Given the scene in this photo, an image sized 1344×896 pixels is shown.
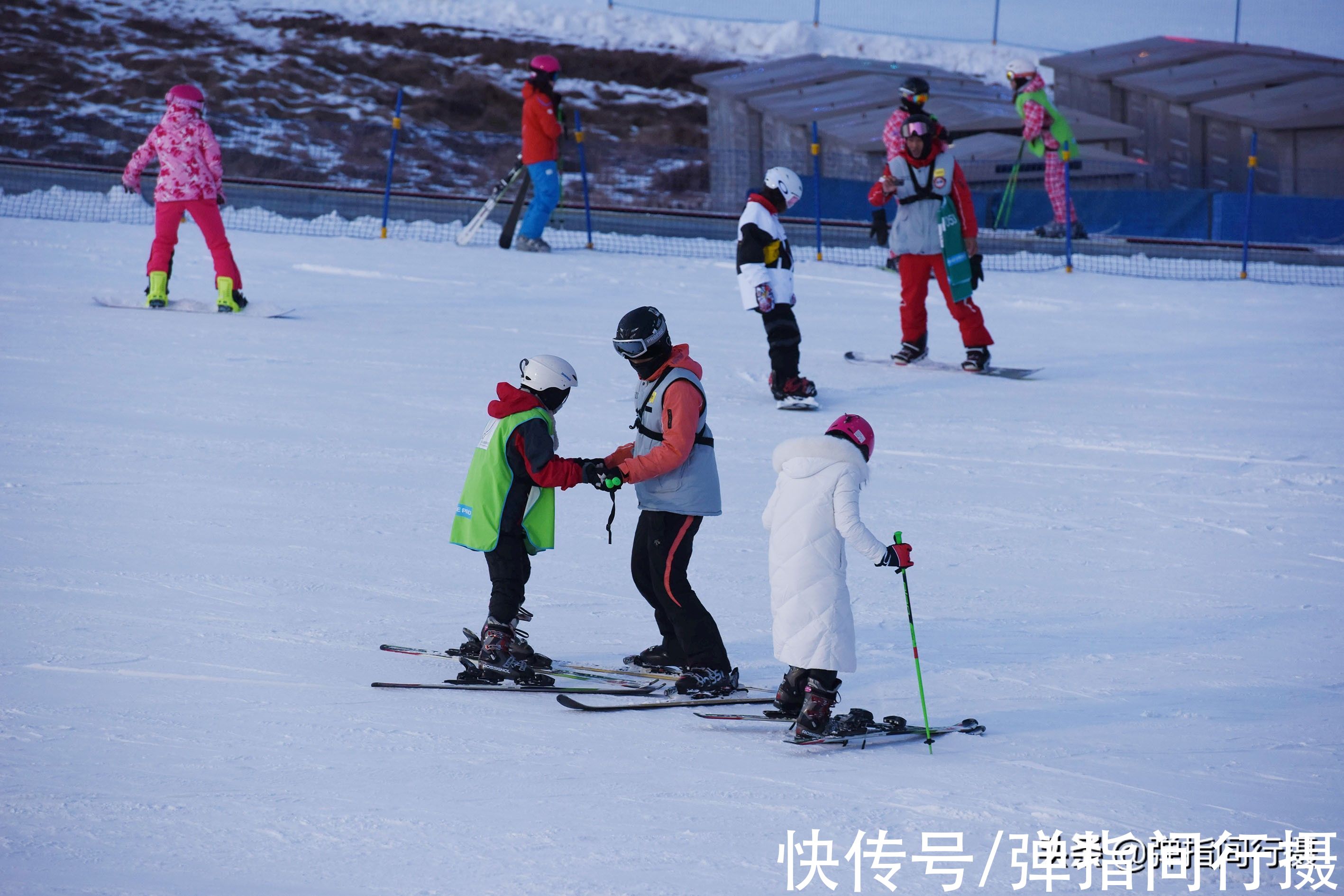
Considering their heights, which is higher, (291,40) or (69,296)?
(291,40)

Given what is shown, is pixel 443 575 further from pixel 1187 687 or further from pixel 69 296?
pixel 69 296

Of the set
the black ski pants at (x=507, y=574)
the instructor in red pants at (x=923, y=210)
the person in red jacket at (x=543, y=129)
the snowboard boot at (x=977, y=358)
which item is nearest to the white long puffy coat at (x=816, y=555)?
the black ski pants at (x=507, y=574)

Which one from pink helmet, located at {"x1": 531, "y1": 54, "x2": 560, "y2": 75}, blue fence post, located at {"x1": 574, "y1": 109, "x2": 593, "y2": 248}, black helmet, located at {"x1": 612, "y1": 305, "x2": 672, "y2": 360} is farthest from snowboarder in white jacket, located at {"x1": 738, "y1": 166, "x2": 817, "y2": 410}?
blue fence post, located at {"x1": 574, "y1": 109, "x2": 593, "y2": 248}

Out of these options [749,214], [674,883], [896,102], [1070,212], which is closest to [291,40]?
[896,102]

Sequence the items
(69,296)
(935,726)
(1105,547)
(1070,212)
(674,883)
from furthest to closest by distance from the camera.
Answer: (1070,212), (69,296), (1105,547), (935,726), (674,883)

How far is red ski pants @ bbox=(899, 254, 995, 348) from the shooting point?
9.81 meters

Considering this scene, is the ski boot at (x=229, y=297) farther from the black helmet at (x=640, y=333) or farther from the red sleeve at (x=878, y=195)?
the black helmet at (x=640, y=333)

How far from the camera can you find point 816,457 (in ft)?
13.7

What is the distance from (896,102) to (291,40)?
1980 cm

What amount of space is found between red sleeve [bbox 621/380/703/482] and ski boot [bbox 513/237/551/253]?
10119 mm

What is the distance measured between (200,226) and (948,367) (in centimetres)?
566

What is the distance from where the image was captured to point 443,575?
584 cm

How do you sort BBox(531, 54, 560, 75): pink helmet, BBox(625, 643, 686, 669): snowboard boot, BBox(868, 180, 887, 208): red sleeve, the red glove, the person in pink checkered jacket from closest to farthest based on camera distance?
the red glove → BBox(625, 643, 686, 669): snowboard boot → BBox(868, 180, 887, 208): red sleeve → BBox(531, 54, 560, 75): pink helmet → the person in pink checkered jacket

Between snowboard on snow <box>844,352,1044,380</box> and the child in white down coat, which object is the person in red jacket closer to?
snowboard on snow <box>844,352,1044,380</box>
